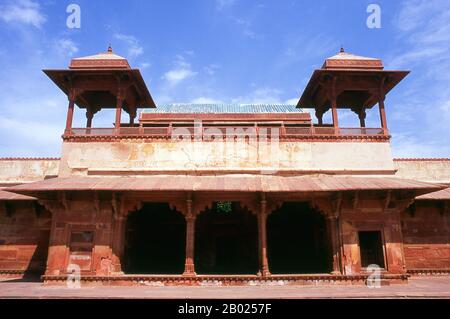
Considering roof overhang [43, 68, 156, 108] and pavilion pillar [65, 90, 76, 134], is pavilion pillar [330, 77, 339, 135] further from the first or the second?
pavilion pillar [65, 90, 76, 134]

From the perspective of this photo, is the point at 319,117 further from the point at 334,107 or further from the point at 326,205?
the point at 326,205

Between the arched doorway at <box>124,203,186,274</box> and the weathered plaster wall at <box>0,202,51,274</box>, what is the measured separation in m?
3.76

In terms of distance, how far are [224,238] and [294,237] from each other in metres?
3.11

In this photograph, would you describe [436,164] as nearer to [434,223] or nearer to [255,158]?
[434,223]

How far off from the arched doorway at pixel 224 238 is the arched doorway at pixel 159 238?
0.87m

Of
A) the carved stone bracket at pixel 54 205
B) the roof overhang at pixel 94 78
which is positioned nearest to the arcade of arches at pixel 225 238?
the carved stone bracket at pixel 54 205

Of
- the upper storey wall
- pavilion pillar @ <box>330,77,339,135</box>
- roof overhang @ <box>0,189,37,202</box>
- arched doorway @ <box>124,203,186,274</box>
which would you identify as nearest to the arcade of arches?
arched doorway @ <box>124,203,186,274</box>

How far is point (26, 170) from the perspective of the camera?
15844 mm

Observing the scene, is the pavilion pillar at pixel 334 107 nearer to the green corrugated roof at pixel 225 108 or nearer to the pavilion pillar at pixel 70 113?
the green corrugated roof at pixel 225 108

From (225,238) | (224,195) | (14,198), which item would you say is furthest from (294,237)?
(14,198)

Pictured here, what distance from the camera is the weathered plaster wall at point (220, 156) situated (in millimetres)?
13047

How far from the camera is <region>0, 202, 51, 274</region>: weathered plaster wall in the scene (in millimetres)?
13898
